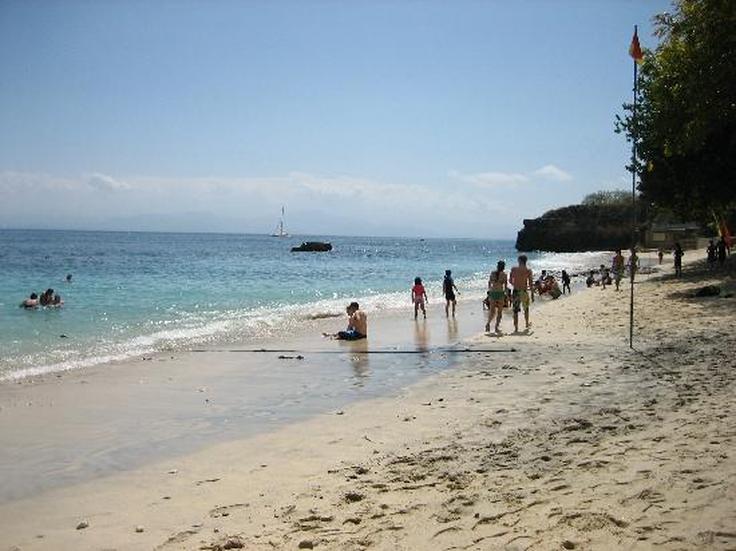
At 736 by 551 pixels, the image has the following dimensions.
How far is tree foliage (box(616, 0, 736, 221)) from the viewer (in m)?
17.3

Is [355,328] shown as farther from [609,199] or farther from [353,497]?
[609,199]

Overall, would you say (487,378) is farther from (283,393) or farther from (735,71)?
(735,71)

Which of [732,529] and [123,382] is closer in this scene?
[732,529]

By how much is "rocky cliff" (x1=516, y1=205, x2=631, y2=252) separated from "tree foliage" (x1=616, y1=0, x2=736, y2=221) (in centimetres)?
8368

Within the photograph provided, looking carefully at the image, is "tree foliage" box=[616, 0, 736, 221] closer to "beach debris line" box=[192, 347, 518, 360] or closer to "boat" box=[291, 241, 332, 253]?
"beach debris line" box=[192, 347, 518, 360]

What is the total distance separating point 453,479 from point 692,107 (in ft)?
56.9

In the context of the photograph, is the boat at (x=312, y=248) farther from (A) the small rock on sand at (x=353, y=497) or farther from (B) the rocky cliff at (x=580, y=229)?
(A) the small rock on sand at (x=353, y=497)

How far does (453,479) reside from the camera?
518 centimetres

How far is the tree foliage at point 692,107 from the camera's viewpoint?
680 inches

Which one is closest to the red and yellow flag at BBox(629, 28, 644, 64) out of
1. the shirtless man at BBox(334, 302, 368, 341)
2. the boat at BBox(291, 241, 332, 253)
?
the shirtless man at BBox(334, 302, 368, 341)

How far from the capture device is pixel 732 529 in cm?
366

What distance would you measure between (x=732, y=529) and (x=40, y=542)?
4.76 m

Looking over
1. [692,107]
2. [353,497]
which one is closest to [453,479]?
[353,497]

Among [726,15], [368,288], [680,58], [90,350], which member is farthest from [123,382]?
[368,288]
